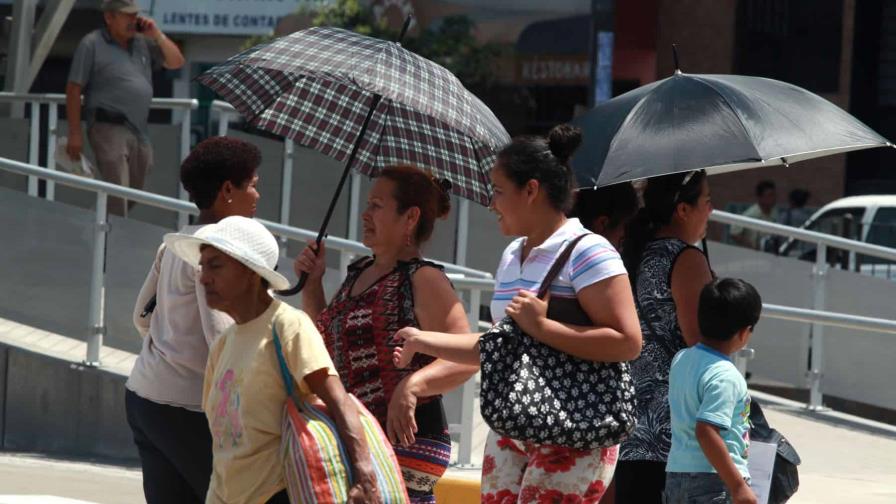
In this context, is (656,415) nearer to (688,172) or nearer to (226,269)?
(688,172)

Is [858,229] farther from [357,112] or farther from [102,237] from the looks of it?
[357,112]

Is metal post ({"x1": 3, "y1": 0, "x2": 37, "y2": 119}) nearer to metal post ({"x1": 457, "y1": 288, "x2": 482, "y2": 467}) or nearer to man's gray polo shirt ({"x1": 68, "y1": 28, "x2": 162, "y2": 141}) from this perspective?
man's gray polo shirt ({"x1": 68, "y1": 28, "x2": 162, "y2": 141})

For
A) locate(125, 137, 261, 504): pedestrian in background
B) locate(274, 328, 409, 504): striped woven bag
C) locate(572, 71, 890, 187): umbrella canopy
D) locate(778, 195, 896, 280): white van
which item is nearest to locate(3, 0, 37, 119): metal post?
locate(778, 195, 896, 280): white van

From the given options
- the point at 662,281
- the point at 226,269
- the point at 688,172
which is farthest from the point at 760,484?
the point at 226,269

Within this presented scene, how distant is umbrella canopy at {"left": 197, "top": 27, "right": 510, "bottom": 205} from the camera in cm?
475

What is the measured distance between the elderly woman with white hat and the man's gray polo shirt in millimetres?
7194

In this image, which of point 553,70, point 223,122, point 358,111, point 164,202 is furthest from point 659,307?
point 553,70

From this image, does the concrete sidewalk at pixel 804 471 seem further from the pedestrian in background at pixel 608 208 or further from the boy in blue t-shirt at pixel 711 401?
the boy in blue t-shirt at pixel 711 401

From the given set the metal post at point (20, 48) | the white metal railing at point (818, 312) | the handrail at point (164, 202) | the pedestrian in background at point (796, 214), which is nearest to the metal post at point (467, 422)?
the handrail at point (164, 202)

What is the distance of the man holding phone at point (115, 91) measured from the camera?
10.9 meters

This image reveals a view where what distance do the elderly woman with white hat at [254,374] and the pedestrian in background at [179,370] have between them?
22.2 inches

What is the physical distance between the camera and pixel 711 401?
4.47 m

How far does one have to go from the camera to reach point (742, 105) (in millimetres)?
4934

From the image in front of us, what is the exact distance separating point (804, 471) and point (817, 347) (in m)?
1.99
